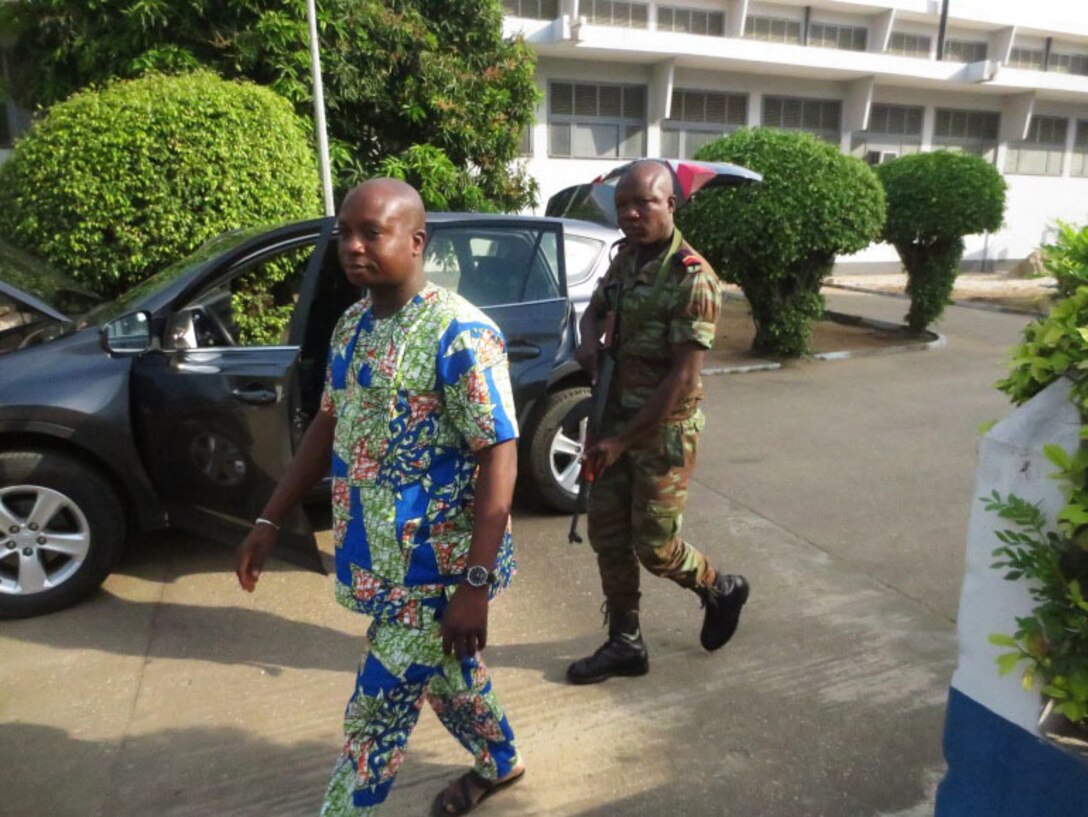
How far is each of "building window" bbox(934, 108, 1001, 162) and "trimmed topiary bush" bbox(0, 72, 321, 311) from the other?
1977cm

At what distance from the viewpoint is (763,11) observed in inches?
727

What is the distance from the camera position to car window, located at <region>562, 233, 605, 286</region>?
463 cm

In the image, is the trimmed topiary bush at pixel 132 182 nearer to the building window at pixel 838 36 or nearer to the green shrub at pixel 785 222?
the green shrub at pixel 785 222

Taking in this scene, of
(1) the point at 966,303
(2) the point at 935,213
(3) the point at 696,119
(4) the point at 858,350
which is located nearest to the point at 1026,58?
(3) the point at 696,119

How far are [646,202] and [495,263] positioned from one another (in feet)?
5.52

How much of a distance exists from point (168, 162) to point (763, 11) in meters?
16.2

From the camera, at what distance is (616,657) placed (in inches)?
121

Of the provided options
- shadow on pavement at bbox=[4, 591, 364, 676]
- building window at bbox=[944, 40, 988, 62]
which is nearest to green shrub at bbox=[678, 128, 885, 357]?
shadow on pavement at bbox=[4, 591, 364, 676]

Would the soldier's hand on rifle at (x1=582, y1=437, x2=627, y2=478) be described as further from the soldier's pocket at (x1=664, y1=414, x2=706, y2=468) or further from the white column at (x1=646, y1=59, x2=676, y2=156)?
the white column at (x1=646, y1=59, x2=676, y2=156)

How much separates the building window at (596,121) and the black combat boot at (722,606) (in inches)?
565

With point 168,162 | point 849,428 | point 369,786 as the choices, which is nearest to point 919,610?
point 369,786

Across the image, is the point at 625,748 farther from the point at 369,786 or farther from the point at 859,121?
the point at 859,121

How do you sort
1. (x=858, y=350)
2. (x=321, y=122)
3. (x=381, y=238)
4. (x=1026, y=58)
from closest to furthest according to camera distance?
1. (x=381, y=238)
2. (x=321, y=122)
3. (x=858, y=350)
4. (x=1026, y=58)

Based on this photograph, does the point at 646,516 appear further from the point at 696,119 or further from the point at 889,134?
the point at 889,134
